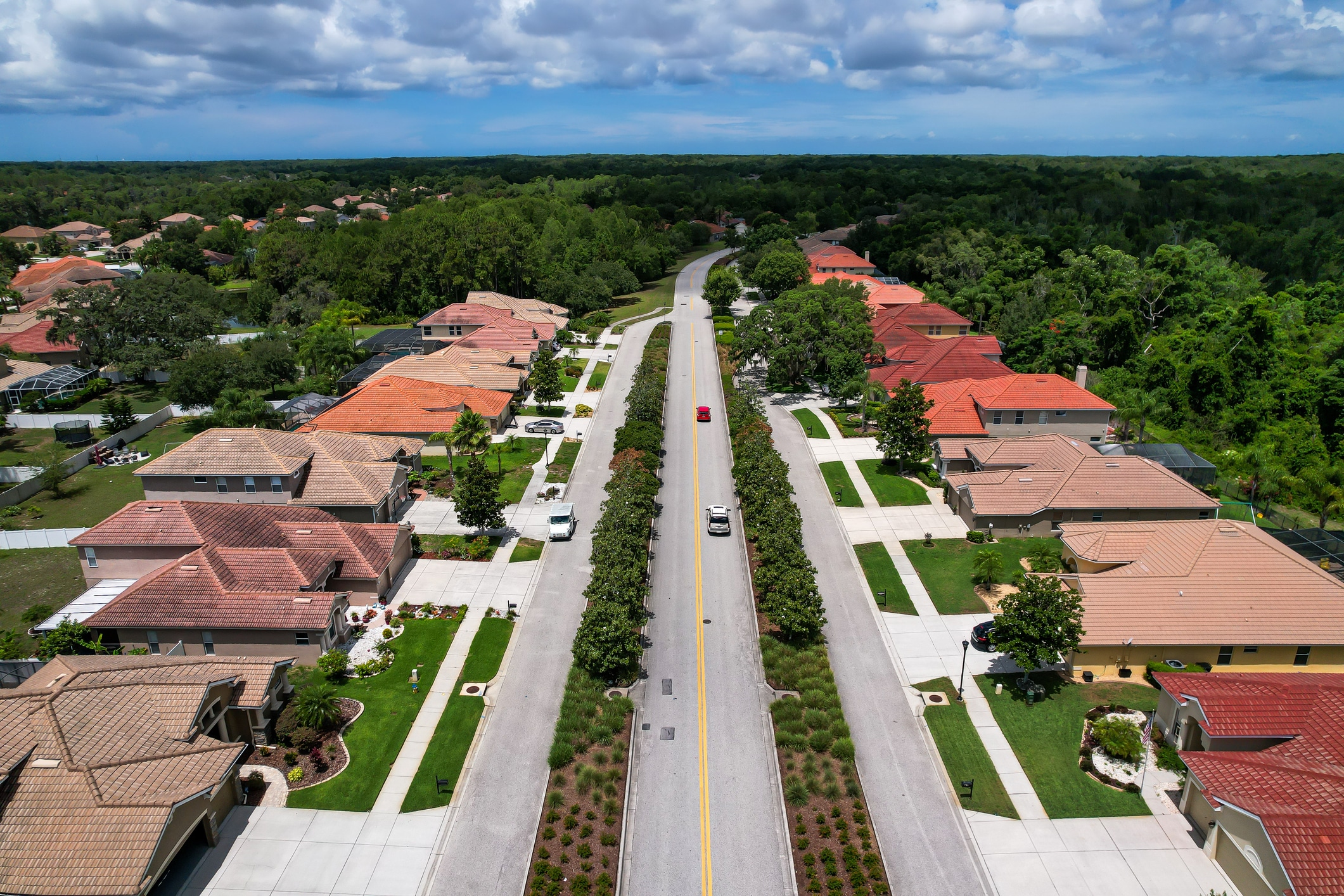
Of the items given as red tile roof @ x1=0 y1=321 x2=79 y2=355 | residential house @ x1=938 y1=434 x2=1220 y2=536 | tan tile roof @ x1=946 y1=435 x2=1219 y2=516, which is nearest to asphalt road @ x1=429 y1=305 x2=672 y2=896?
residential house @ x1=938 y1=434 x2=1220 y2=536

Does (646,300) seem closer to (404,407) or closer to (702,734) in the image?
(404,407)

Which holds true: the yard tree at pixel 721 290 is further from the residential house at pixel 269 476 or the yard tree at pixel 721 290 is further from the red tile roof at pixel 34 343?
the red tile roof at pixel 34 343

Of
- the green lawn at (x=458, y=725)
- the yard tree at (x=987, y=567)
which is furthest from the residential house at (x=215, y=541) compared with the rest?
the yard tree at (x=987, y=567)

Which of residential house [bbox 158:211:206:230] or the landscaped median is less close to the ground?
residential house [bbox 158:211:206:230]

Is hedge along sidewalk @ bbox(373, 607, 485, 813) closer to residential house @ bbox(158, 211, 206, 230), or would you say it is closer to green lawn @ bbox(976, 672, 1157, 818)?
green lawn @ bbox(976, 672, 1157, 818)

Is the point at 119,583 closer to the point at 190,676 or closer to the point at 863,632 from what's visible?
the point at 190,676

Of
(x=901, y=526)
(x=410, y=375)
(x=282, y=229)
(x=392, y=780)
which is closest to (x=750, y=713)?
(x=392, y=780)
